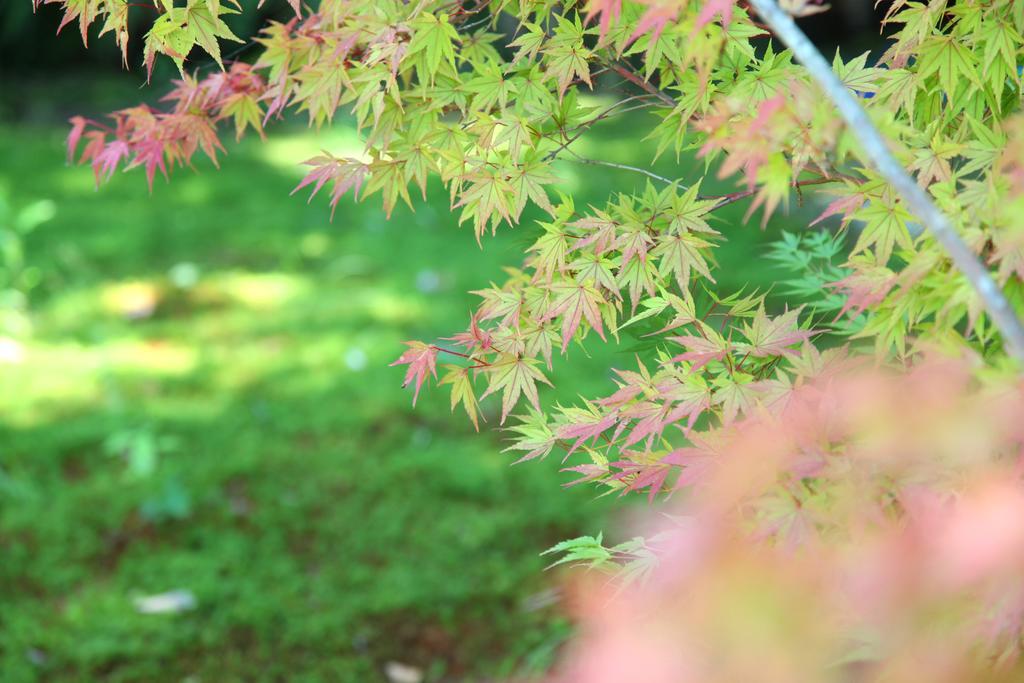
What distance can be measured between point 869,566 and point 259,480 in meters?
2.09

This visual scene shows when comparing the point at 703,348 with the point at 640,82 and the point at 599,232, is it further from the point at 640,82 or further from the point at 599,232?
the point at 640,82

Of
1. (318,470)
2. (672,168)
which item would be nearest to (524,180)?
(318,470)

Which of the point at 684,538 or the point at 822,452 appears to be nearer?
the point at 684,538

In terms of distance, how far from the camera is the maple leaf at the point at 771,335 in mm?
1027

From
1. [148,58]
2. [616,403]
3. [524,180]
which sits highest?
[148,58]

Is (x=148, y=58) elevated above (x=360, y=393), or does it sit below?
above

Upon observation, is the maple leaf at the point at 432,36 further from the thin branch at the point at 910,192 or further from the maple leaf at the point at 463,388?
the thin branch at the point at 910,192

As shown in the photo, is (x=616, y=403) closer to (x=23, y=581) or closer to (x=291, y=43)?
(x=291, y=43)

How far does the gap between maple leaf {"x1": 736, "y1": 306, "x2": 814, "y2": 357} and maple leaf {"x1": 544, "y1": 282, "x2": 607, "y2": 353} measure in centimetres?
17

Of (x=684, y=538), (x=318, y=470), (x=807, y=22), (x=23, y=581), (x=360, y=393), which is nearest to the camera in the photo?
(x=684, y=538)

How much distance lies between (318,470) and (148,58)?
1.57m

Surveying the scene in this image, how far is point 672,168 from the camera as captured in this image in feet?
15.9

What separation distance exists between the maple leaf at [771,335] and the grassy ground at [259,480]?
360 mm

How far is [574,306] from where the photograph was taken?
1085 millimetres
